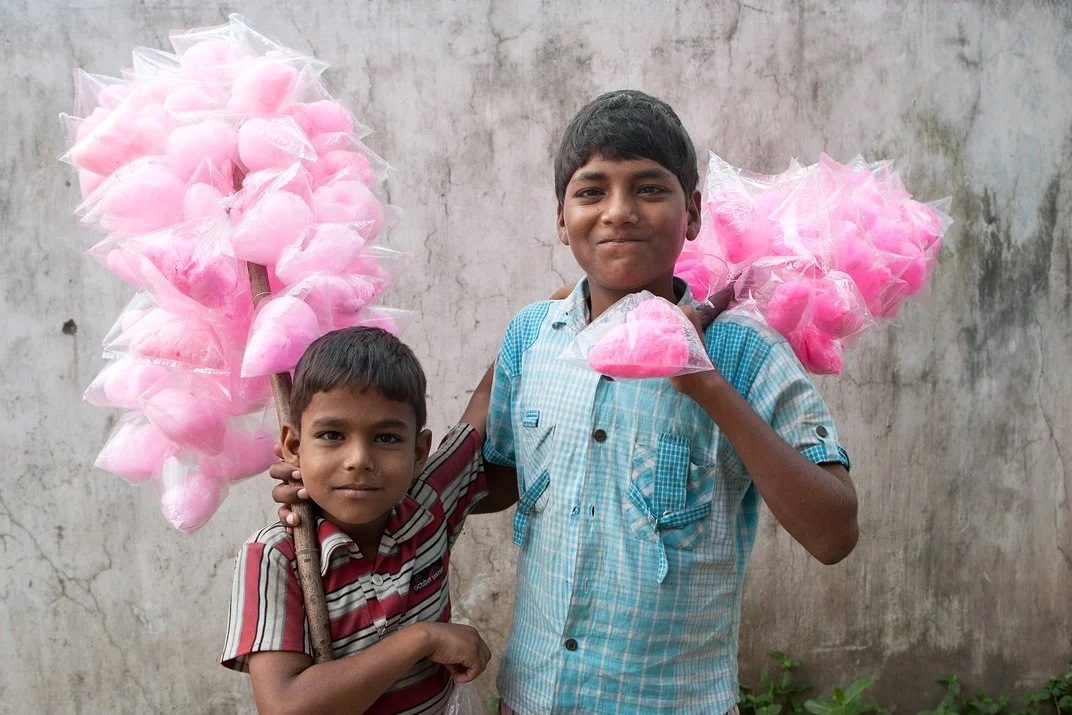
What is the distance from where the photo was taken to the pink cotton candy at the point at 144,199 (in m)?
1.60

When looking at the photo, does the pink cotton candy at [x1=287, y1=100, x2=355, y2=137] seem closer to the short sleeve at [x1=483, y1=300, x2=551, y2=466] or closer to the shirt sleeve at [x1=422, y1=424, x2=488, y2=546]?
the short sleeve at [x1=483, y1=300, x2=551, y2=466]

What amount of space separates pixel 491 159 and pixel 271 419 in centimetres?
152

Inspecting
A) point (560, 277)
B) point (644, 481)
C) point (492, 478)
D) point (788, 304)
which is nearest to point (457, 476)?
point (492, 478)

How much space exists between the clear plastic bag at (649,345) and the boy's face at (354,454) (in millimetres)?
389

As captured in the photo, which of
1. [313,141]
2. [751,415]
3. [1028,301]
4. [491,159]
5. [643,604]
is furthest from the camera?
[1028,301]

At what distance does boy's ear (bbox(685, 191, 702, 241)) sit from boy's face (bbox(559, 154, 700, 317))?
1.7 inches

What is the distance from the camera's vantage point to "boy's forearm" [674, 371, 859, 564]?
1.44 m

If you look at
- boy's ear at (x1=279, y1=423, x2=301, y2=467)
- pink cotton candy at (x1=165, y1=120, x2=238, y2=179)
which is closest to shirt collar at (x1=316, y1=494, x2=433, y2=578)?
boy's ear at (x1=279, y1=423, x2=301, y2=467)

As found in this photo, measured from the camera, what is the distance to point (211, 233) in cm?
162

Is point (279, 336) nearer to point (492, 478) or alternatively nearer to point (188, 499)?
point (188, 499)

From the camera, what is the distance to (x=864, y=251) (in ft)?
5.86

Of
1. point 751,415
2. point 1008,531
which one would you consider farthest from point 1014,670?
point 751,415

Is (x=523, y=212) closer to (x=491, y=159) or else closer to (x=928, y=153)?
(x=491, y=159)

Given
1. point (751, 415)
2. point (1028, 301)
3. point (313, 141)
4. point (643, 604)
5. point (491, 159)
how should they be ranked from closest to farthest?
1. point (751, 415)
2. point (643, 604)
3. point (313, 141)
4. point (491, 159)
5. point (1028, 301)
